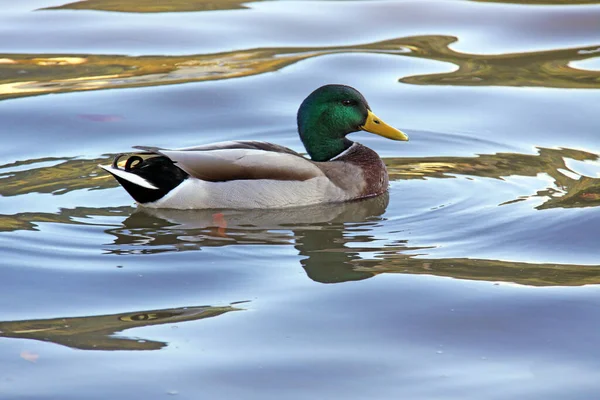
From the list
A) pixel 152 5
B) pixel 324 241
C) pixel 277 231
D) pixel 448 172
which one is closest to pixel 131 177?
pixel 277 231

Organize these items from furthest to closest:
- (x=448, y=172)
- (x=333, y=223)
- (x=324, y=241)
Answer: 1. (x=448, y=172)
2. (x=333, y=223)
3. (x=324, y=241)

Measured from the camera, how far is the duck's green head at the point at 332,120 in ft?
25.0

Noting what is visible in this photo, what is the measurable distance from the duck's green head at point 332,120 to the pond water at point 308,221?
488 millimetres

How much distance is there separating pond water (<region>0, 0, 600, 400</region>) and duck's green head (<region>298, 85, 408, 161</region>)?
49 cm

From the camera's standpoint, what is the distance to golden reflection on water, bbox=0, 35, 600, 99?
10255 millimetres

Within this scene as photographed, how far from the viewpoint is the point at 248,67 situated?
→ 10.8 m

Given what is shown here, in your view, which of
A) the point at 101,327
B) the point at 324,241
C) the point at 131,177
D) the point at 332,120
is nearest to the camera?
the point at 101,327

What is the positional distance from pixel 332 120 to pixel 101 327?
10.2 ft

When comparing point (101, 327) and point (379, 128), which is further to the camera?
point (379, 128)

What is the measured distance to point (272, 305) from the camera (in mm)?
5230

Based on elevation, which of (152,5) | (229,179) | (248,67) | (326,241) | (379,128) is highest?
(152,5)

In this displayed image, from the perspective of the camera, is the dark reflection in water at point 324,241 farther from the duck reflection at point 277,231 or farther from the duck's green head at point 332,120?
the duck's green head at point 332,120

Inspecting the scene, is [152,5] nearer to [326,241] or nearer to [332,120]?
[332,120]

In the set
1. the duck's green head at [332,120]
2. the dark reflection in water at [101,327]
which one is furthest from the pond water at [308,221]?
the duck's green head at [332,120]
